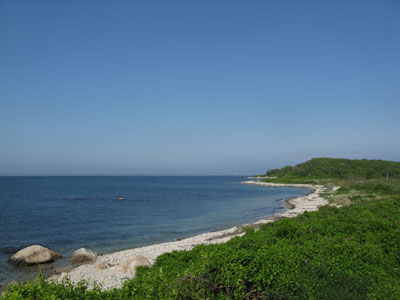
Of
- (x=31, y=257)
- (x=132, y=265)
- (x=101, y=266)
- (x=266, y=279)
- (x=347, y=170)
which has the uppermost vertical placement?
(x=347, y=170)

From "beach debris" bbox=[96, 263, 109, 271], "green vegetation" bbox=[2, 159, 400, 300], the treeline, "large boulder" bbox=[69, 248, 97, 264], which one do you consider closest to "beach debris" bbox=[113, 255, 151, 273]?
"beach debris" bbox=[96, 263, 109, 271]

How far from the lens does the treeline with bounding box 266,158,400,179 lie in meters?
111

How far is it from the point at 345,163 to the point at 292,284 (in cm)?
15071

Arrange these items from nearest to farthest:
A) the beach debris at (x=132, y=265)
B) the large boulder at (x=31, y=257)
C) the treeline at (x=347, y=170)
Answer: the beach debris at (x=132, y=265), the large boulder at (x=31, y=257), the treeline at (x=347, y=170)

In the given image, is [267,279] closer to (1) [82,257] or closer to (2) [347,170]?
(1) [82,257]

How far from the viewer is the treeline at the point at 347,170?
111m

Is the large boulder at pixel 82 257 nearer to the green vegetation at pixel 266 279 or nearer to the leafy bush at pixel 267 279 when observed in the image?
the green vegetation at pixel 266 279

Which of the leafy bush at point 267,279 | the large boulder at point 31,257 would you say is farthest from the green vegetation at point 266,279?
the large boulder at point 31,257

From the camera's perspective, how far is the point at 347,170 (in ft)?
394

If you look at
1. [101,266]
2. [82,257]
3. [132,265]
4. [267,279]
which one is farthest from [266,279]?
[82,257]

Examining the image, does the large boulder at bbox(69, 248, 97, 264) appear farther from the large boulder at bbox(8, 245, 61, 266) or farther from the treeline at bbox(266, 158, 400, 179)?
the treeline at bbox(266, 158, 400, 179)

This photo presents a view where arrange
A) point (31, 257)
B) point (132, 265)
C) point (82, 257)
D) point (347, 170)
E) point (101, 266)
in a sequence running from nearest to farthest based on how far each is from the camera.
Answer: point (132, 265) → point (101, 266) → point (31, 257) → point (82, 257) → point (347, 170)

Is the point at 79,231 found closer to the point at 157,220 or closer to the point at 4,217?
the point at 157,220

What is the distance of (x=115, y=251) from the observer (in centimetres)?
1972
